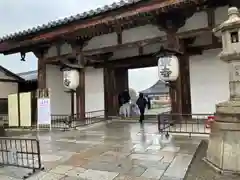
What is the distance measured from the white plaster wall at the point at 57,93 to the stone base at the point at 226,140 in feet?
34.4

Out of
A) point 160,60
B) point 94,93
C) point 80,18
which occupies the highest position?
point 80,18

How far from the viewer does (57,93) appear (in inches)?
551

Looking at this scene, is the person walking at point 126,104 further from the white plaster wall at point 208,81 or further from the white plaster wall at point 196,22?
the white plaster wall at point 196,22

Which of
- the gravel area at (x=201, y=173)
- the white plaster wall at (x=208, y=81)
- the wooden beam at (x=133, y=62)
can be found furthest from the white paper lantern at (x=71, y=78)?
the gravel area at (x=201, y=173)

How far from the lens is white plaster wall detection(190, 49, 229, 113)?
9875 mm

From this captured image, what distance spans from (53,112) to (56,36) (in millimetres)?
4770

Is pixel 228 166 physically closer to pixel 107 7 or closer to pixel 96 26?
pixel 96 26

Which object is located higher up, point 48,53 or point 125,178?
point 48,53

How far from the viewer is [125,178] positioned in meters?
4.17

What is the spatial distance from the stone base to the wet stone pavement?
65cm

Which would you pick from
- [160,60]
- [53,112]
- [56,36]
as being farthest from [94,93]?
[160,60]

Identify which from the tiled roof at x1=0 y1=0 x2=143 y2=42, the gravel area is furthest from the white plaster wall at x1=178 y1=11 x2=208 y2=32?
the gravel area

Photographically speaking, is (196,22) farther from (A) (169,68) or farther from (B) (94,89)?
(B) (94,89)

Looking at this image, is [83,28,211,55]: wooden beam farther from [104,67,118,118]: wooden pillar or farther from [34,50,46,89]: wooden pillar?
[34,50,46,89]: wooden pillar
